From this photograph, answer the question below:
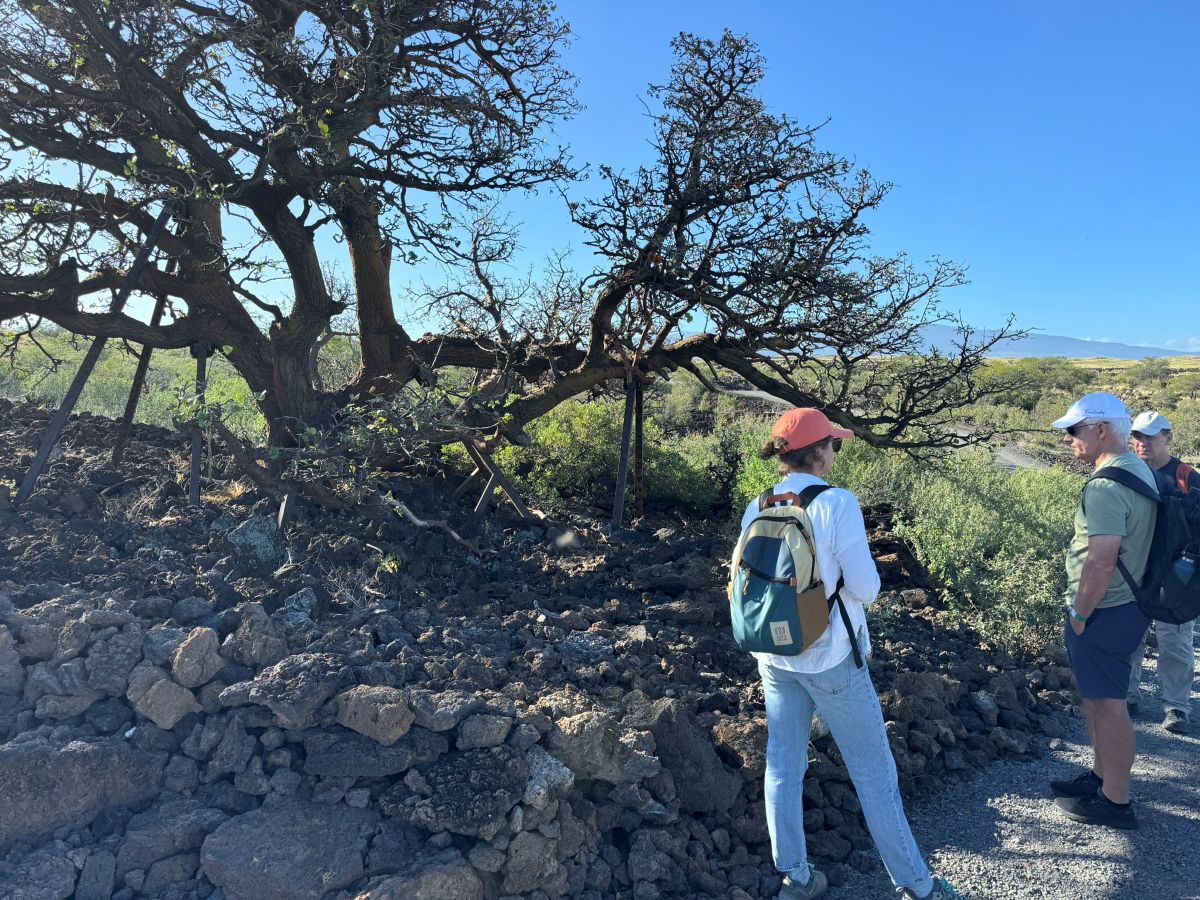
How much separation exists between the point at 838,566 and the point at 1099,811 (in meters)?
2.13

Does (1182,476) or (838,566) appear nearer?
(838,566)

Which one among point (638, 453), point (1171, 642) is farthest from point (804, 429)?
point (638, 453)

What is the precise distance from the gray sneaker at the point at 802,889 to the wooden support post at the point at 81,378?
516cm

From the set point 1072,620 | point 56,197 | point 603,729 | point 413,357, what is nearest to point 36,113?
point 56,197

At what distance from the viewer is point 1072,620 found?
366 cm

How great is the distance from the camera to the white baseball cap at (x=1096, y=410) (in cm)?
357

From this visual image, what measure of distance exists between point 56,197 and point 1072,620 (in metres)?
7.26

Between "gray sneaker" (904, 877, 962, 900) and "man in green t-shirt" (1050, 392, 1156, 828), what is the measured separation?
1.18 metres

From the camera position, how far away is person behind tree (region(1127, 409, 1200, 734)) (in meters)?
4.79

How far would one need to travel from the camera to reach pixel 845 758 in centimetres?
298

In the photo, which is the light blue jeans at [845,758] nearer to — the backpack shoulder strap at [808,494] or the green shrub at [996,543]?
the backpack shoulder strap at [808,494]

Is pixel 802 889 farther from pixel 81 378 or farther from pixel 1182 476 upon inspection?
pixel 81 378

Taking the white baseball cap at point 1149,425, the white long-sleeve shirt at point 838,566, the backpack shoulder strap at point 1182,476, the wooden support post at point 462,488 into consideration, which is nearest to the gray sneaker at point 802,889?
the white long-sleeve shirt at point 838,566

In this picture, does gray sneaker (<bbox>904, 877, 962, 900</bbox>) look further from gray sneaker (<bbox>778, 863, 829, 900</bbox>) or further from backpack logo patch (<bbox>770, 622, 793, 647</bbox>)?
backpack logo patch (<bbox>770, 622, 793, 647</bbox>)
